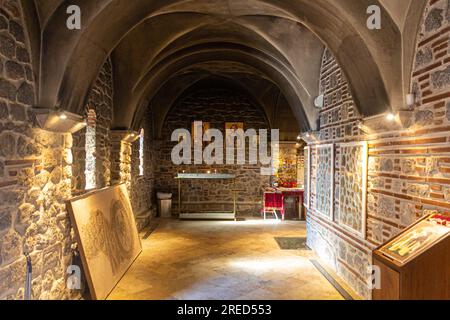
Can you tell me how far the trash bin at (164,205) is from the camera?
34.7ft

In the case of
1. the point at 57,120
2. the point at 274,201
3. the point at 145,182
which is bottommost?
the point at 274,201

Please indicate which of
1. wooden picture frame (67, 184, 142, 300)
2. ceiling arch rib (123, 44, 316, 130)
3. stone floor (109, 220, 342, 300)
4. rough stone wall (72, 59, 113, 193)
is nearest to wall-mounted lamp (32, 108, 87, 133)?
rough stone wall (72, 59, 113, 193)

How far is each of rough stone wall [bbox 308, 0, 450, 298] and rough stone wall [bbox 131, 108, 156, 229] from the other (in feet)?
16.4

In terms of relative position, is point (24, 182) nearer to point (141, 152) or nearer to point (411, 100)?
point (411, 100)

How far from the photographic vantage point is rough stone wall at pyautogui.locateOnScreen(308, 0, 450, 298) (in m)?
2.84

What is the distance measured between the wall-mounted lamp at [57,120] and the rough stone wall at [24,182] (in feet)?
0.23

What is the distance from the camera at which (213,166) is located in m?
11.4

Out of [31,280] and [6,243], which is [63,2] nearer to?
[6,243]

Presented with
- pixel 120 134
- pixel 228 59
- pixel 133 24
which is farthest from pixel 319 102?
pixel 120 134

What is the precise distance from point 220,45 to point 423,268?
6.07 meters

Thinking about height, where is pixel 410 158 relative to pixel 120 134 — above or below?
below

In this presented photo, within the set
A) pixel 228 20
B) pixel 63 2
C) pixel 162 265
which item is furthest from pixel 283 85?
pixel 63 2

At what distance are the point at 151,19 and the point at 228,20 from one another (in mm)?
1335

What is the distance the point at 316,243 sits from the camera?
21.1 ft
